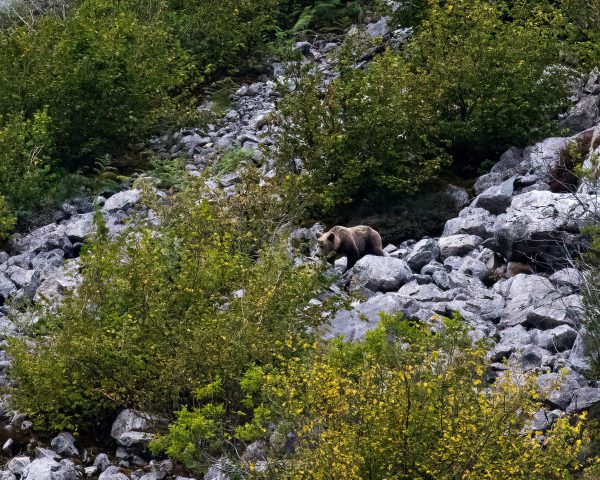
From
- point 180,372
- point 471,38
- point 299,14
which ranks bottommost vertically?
point 299,14

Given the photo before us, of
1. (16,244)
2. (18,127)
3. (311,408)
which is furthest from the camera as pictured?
(18,127)

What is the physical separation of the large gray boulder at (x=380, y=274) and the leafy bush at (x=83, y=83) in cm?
610

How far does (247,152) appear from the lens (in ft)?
56.3

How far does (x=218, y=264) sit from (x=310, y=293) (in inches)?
37.7

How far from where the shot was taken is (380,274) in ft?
42.1

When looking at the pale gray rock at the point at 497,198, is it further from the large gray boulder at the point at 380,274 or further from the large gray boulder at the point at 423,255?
the large gray boulder at the point at 380,274

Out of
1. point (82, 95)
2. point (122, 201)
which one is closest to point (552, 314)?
point (122, 201)

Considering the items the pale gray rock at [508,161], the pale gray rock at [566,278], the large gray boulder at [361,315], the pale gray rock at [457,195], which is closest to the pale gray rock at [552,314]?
the pale gray rock at [566,278]

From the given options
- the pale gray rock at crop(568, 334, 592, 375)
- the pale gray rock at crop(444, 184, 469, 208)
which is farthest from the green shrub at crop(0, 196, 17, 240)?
the pale gray rock at crop(568, 334, 592, 375)

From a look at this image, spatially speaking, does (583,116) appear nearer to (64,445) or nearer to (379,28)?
(379,28)

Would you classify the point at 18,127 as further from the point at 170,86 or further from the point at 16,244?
the point at 170,86

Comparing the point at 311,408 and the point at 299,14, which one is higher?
the point at 311,408

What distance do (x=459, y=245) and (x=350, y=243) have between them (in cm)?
134

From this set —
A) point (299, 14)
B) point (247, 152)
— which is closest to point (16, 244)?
point (247, 152)
